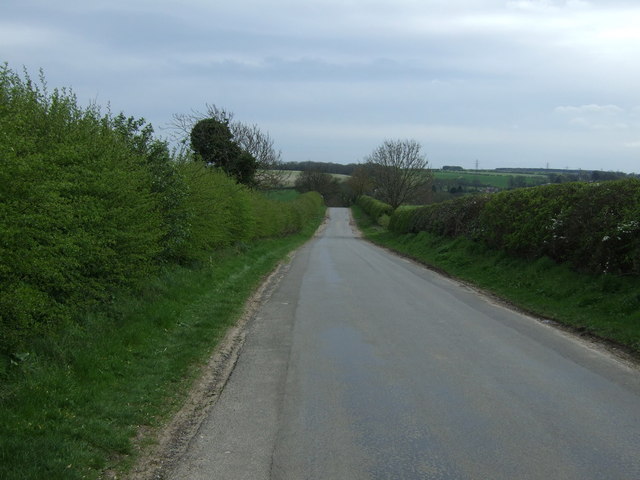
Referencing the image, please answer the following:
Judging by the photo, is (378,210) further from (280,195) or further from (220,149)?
(220,149)

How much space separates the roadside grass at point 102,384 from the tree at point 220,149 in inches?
993

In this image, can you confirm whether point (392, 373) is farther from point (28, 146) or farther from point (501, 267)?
point (501, 267)

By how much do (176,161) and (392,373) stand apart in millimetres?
10169

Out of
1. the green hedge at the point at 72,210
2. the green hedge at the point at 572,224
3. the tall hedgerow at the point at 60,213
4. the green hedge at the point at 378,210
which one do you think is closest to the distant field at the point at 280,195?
the green hedge at the point at 378,210

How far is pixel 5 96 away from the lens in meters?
8.25

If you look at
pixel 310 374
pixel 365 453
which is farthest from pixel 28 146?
pixel 365 453

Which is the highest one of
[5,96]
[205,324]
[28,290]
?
[5,96]

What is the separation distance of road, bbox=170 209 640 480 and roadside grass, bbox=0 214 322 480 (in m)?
0.67

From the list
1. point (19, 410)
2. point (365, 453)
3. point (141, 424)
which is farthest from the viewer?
point (141, 424)

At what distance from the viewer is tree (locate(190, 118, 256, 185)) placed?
35.8 meters

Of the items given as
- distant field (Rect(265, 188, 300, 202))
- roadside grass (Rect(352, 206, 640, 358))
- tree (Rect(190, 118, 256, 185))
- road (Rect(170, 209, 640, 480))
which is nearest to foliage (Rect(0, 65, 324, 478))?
road (Rect(170, 209, 640, 480))

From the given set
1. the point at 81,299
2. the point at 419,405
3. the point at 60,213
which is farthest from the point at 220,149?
the point at 419,405

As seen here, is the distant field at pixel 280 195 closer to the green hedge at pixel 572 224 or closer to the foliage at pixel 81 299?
the green hedge at pixel 572 224

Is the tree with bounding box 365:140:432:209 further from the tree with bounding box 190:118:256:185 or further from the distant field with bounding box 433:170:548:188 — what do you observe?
the tree with bounding box 190:118:256:185
